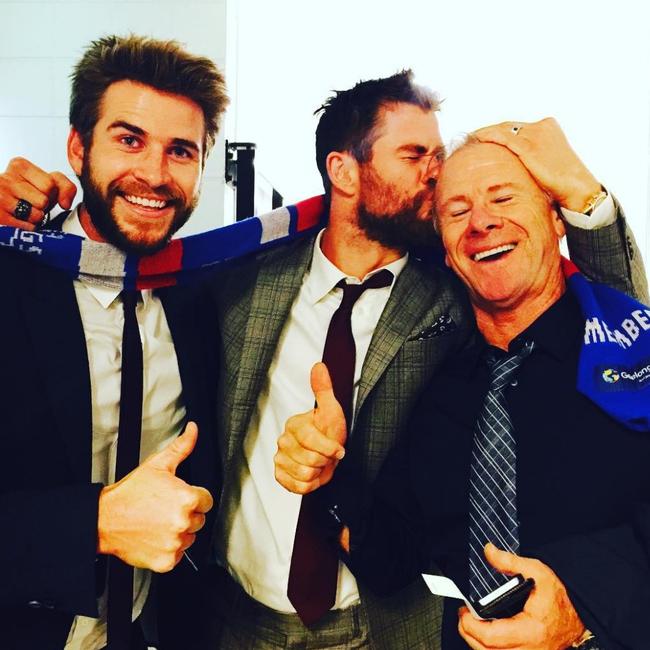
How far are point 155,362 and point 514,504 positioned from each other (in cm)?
71

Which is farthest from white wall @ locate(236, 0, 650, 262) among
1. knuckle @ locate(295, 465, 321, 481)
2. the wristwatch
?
knuckle @ locate(295, 465, 321, 481)

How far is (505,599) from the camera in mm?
804

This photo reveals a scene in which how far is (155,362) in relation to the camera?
119 cm

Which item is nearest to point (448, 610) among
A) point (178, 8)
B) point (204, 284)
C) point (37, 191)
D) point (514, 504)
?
point (514, 504)

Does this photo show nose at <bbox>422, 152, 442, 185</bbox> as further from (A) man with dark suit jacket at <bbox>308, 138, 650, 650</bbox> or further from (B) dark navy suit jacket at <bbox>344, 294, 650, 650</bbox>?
(B) dark navy suit jacket at <bbox>344, 294, 650, 650</bbox>

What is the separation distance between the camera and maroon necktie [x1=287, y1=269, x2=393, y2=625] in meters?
1.16

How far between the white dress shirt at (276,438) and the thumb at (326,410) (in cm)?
22

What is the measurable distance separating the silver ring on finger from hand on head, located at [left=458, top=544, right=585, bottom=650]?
3.29ft

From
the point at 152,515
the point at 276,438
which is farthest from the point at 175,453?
the point at 276,438

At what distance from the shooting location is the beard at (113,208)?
1.18 metres

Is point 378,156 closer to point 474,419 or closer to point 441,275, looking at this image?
point 441,275

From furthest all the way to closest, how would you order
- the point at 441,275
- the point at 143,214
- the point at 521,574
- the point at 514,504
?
the point at 441,275 < the point at 143,214 < the point at 514,504 < the point at 521,574

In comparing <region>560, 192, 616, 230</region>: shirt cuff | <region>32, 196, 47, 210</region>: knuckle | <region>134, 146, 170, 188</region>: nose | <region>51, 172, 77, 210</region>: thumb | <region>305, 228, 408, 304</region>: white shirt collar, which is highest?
<region>134, 146, 170, 188</region>: nose

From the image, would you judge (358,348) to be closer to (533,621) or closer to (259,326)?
(259,326)
